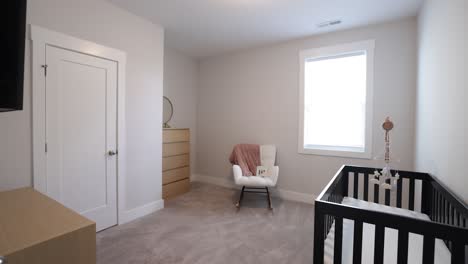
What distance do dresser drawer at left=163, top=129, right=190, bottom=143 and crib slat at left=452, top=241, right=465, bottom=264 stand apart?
316 cm

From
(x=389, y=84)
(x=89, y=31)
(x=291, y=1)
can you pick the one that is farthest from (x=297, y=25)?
(x=89, y=31)

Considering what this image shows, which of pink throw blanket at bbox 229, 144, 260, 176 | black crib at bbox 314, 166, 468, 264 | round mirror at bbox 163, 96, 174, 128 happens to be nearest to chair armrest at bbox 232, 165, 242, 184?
pink throw blanket at bbox 229, 144, 260, 176

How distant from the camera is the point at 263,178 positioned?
3293 millimetres

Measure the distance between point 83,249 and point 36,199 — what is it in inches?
27.6

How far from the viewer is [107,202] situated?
8.20 ft

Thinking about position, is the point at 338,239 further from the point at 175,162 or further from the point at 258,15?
the point at 175,162

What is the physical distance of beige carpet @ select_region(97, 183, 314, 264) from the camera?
78.3 inches

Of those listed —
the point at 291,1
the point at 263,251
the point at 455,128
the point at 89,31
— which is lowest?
the point at 263,251

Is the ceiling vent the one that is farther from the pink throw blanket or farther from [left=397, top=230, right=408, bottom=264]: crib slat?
[left=397, top=230, right=408, bottom=264]: crib slat

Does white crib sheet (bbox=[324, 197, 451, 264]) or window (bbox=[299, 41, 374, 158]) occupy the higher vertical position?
window (bbox=[299, 41, 374, 158])

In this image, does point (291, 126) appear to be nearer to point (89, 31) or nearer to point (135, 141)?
point (135, 141)

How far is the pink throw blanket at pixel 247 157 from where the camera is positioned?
141 inches

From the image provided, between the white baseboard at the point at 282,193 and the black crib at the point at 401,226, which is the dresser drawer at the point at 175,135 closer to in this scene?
the white baseboard at the point at 282,193

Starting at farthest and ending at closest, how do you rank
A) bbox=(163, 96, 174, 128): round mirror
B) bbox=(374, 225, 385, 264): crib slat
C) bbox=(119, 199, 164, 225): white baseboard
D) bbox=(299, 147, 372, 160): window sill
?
bbox=(163, 96, 174, 128): round mirror → bbox=(299, 147, 372, 160): window sill → bbox=(119, 199, 164, 225): white baseboard → bbox=(374, 225, 385, 264): crib slat
